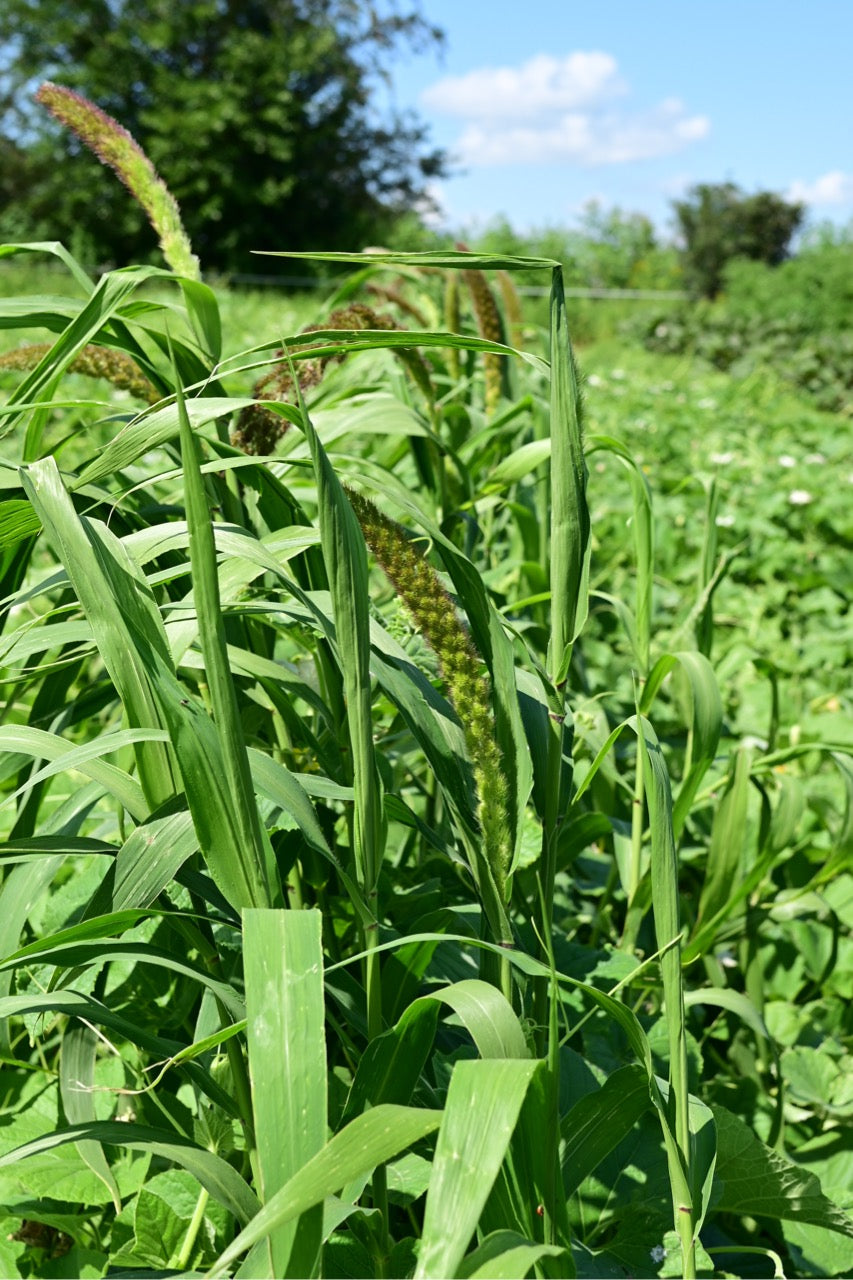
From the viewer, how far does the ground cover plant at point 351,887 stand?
0.61 m

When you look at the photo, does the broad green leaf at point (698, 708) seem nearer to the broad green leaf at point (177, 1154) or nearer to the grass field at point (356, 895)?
the grass field at point (356, 895)

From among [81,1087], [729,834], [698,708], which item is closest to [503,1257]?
[81,1087]

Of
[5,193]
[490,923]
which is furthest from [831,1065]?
[5,193]

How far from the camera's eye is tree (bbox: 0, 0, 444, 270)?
1823 cm

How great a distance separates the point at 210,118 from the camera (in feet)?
58.1

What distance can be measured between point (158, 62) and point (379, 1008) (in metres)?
21.8

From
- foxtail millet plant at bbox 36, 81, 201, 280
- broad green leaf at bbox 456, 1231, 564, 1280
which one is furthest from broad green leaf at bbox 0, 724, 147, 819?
foxtail millet plant at bbox 36, 81, 201, 280

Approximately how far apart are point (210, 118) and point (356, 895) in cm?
1935

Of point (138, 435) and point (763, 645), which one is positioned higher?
point (138, 435)

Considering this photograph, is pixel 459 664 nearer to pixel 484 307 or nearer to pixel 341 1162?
pixel 341 1162

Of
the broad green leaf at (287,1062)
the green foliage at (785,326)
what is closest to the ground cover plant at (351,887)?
the broad green leaf at (287,1062)

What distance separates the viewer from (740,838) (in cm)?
128

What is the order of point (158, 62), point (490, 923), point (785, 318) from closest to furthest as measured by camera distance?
point (490, 923) → point (785, 318) → point (158, 62)

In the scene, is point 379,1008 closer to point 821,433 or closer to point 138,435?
point 138,435
